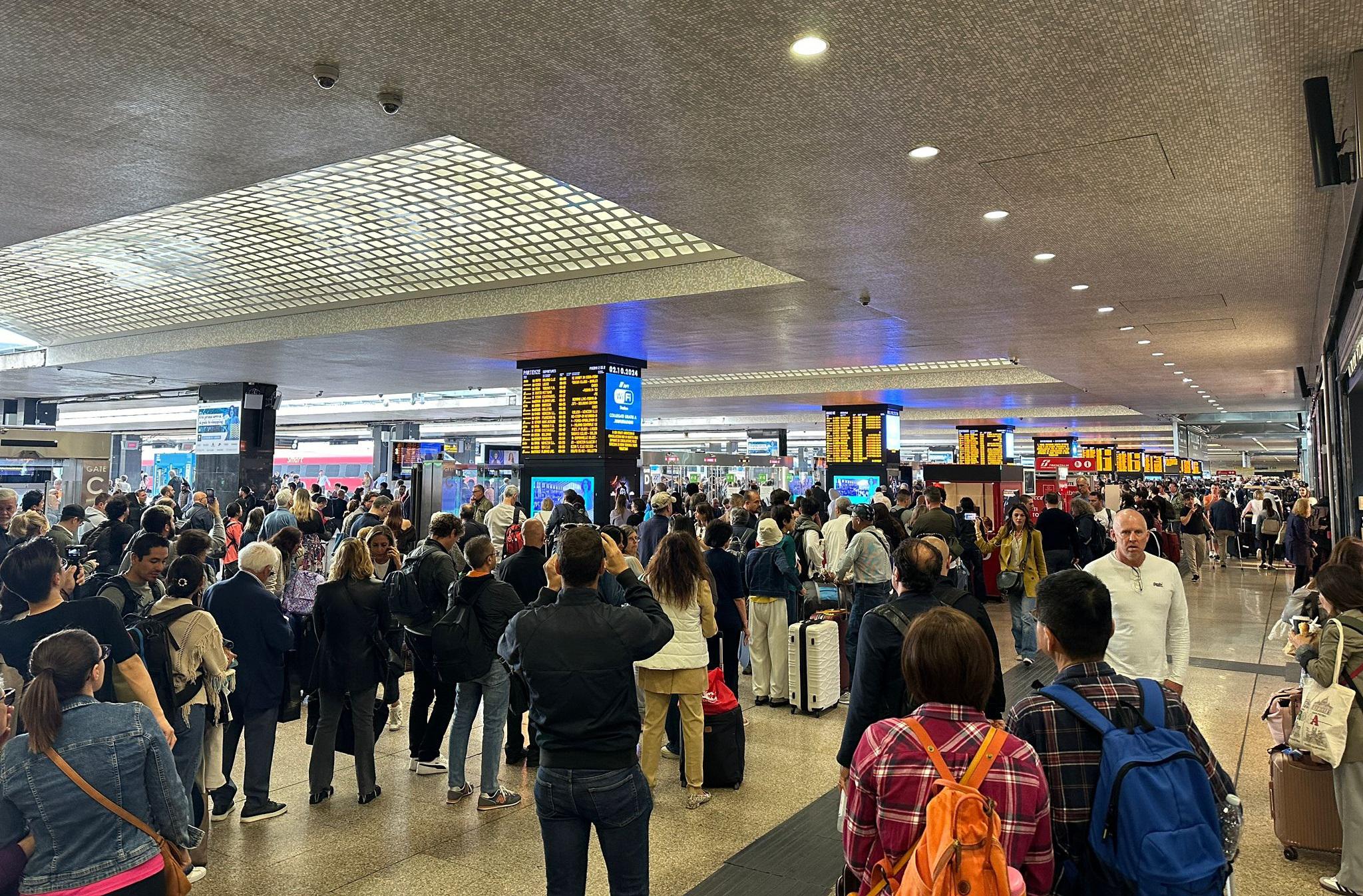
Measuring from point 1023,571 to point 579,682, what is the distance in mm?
7245

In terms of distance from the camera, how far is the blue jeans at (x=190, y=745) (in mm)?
4207

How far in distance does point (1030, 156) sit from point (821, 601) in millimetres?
5600

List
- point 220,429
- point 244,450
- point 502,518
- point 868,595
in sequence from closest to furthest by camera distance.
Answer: point 868,595 < point 502,518 < point 244,450 < point 220,429

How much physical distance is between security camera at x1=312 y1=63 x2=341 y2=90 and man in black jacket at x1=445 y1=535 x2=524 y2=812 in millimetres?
2450

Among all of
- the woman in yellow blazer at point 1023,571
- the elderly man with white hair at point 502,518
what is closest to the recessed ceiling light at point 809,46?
the woman in yellow blazer at point 1023,571

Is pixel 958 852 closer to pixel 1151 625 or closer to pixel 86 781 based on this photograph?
pixel 86 781

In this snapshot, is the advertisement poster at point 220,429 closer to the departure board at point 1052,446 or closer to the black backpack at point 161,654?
the black backpack at point 161,654

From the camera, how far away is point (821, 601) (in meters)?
9.52

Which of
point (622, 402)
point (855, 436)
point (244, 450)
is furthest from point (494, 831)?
point (855, 436)

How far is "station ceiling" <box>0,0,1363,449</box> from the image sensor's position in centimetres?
365

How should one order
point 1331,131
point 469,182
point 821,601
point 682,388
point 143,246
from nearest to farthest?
point 1331,131 → point 469,182 → point 821,601 → point 143,246 → point 682,388

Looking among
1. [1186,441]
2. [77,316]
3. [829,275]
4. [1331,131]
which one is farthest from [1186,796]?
[1186,441]

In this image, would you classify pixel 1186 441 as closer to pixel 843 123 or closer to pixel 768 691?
pixel 768 691

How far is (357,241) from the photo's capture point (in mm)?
9875
